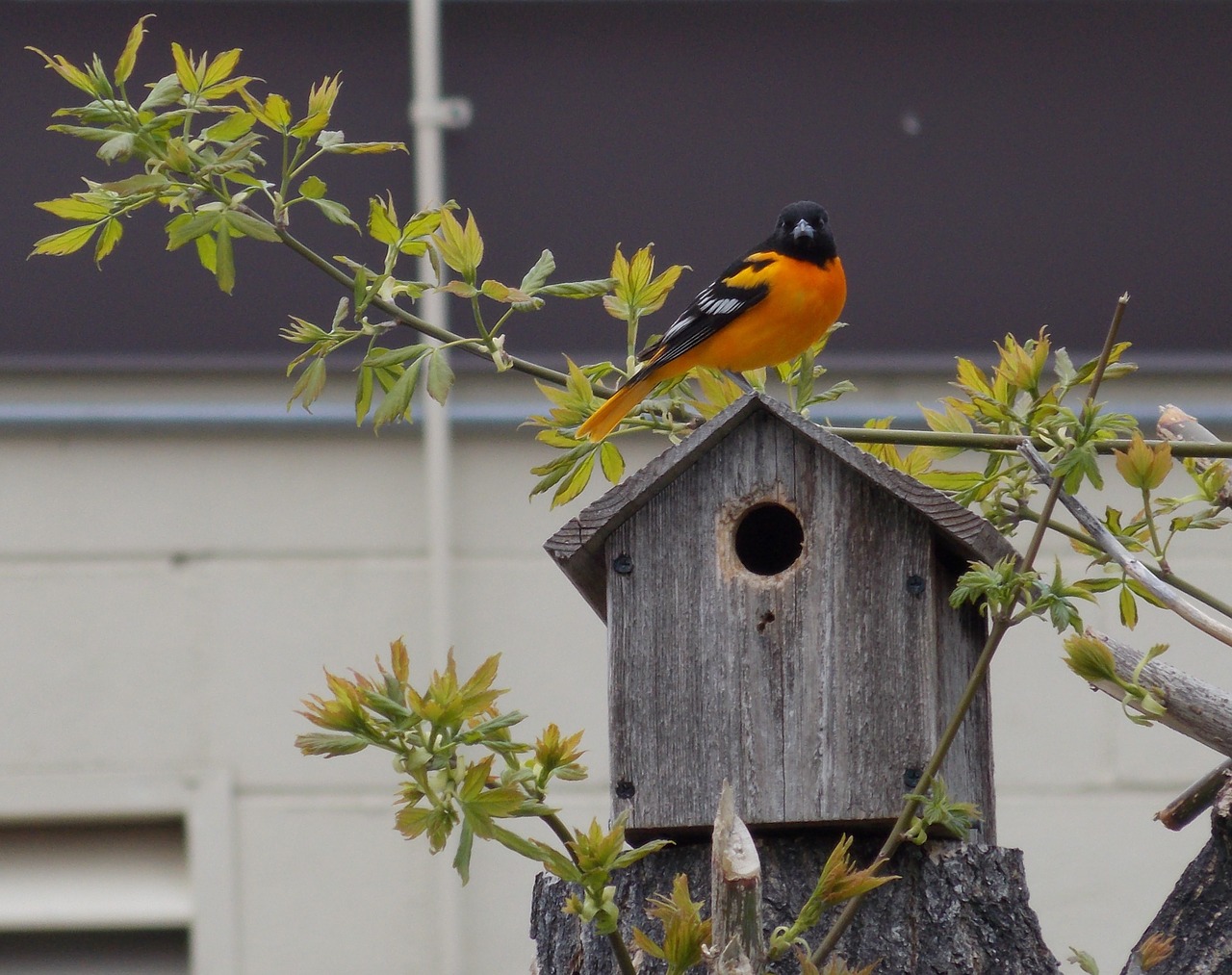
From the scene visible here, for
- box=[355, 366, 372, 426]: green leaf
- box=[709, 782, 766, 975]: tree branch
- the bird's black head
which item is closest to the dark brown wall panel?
the bird's black head

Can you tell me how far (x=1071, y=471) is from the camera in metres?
1.74

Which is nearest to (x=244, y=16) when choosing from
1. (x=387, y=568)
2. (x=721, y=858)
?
(x=387, y=568)

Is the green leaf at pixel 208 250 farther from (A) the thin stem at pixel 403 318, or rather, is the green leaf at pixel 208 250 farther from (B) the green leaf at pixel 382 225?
(B) the green leaf at pixel 382 225

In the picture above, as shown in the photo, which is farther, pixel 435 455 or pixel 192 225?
pixel 435 455

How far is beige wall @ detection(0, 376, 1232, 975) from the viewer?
4.75 metres

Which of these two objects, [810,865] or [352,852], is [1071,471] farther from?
[352,852]

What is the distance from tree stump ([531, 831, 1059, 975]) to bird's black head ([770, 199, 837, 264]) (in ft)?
4.62

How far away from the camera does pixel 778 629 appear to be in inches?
87.0

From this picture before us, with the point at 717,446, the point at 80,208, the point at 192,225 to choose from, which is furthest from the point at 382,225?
the point at 717,446

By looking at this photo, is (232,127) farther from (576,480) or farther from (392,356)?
(576,480)

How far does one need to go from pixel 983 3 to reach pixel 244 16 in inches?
86.0

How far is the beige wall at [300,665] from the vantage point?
475 centimetres

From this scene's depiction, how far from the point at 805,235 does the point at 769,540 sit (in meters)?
0.97

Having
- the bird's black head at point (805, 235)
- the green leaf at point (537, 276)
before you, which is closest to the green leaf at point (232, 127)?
the green leaf at point (537, 276)
